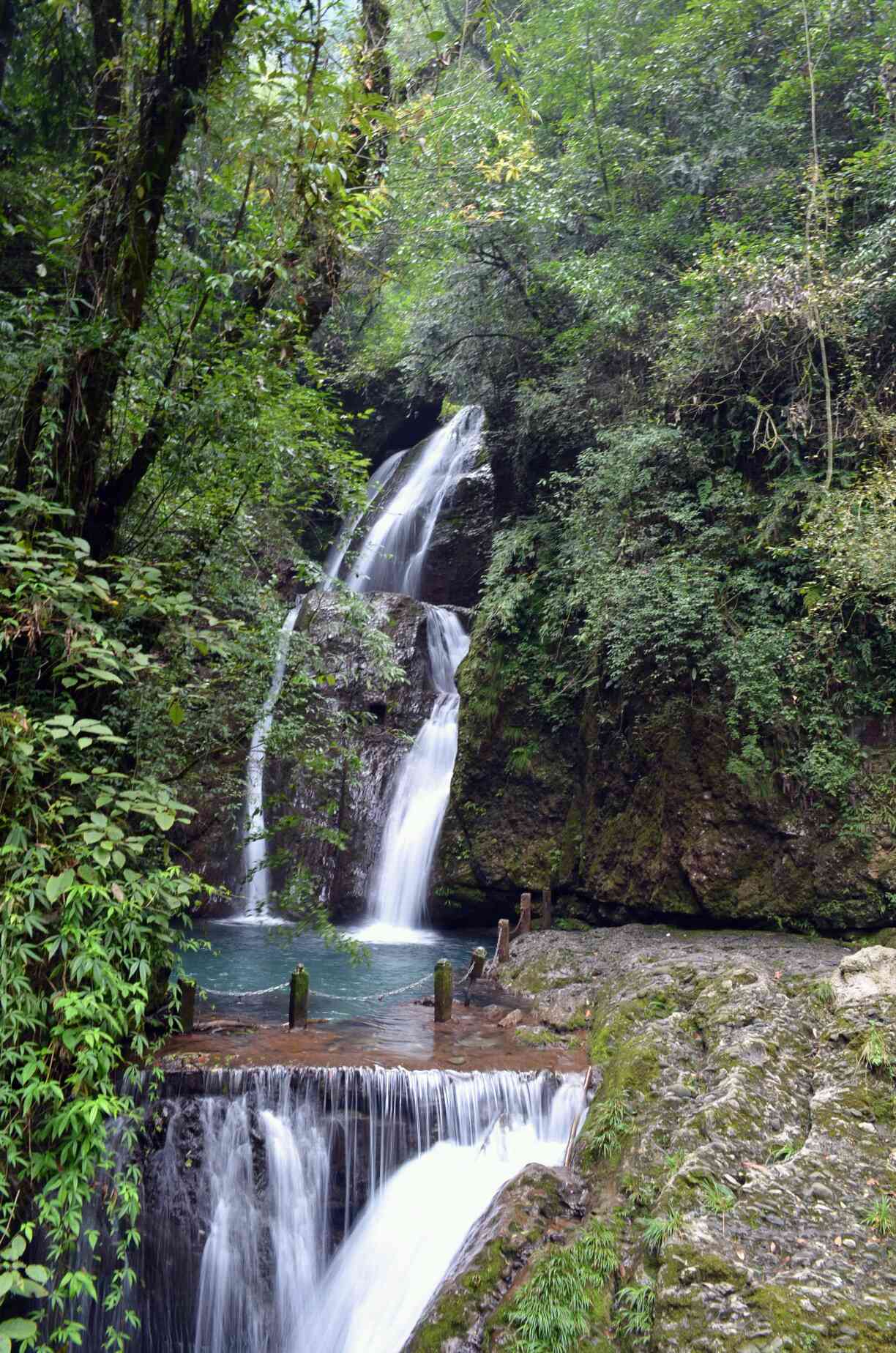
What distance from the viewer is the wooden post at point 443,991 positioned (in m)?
8.83

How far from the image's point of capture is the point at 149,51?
5762mm

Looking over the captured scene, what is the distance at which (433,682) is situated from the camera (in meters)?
16.4

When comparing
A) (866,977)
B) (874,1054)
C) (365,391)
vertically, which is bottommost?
(874,1054)

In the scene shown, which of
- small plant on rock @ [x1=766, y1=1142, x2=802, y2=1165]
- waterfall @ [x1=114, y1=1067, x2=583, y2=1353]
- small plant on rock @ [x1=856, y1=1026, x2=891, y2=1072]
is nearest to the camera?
small plant on rock @ [x1=766, y1=1142, x2=802, y2=1165]

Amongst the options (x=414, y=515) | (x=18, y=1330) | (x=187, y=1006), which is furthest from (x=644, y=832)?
(x=18, y=1330)

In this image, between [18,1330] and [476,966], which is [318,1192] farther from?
[476,966]

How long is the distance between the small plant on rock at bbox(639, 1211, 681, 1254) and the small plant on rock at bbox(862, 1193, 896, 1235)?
1.01 meters

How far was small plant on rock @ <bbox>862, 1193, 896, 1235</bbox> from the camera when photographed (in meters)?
4.66

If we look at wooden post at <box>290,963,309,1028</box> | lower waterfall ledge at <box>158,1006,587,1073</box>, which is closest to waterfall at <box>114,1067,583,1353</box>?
lower waterfall ledge at <box>158,1006,587,1073</box>

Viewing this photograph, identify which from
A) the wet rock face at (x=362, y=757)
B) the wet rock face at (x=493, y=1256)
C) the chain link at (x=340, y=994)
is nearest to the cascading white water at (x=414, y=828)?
the wet rock face at (x=362, y=757)

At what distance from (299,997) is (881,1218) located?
5.30m

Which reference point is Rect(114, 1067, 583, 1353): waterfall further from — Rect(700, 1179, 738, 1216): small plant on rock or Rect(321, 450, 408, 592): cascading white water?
Rect(321, 450, 408, 592): cascading white water

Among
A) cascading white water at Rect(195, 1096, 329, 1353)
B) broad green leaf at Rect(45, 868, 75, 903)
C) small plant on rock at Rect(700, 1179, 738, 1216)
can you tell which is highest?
broad green leaf at Rect(45, 868, 75, 903)

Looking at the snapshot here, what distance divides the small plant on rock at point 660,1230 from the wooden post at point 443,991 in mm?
3877
